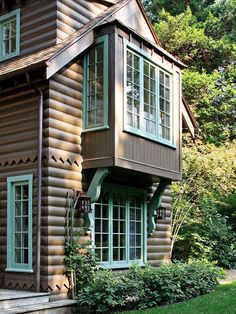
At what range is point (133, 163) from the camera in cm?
955

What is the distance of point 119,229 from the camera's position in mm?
10539

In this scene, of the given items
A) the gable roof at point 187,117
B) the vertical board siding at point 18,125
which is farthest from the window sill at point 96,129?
the gable roof at point 187,117

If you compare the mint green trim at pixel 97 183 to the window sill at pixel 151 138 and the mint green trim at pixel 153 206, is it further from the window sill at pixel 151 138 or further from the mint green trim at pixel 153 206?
Result: the mint green trim at pixel 153 206

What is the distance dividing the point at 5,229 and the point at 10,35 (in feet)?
14.2

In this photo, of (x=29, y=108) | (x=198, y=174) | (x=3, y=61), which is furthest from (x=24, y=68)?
(x=198, y=174)

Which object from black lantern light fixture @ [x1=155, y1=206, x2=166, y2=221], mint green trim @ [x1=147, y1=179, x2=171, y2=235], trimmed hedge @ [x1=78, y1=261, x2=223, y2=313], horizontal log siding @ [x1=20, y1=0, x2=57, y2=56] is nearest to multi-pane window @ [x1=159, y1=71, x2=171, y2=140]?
mint green trim @ [x1=147, y1=179, x2=171, y2=235]

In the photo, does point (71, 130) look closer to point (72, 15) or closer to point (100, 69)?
point (100, 69)

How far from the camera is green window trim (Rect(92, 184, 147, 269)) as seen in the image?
10.0 metres

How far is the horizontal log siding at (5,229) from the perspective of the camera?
873 centimetres

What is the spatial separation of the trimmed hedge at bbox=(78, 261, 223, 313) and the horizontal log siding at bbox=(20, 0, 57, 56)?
4.76 m

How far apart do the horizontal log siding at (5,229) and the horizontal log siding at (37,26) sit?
2.52m

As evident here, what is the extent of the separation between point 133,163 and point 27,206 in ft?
7.39

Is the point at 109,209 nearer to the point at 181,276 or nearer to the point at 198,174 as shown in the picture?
the point at 181,276

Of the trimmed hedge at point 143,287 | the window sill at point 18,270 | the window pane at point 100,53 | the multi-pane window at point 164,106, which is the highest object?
the window pane at point 100,53
